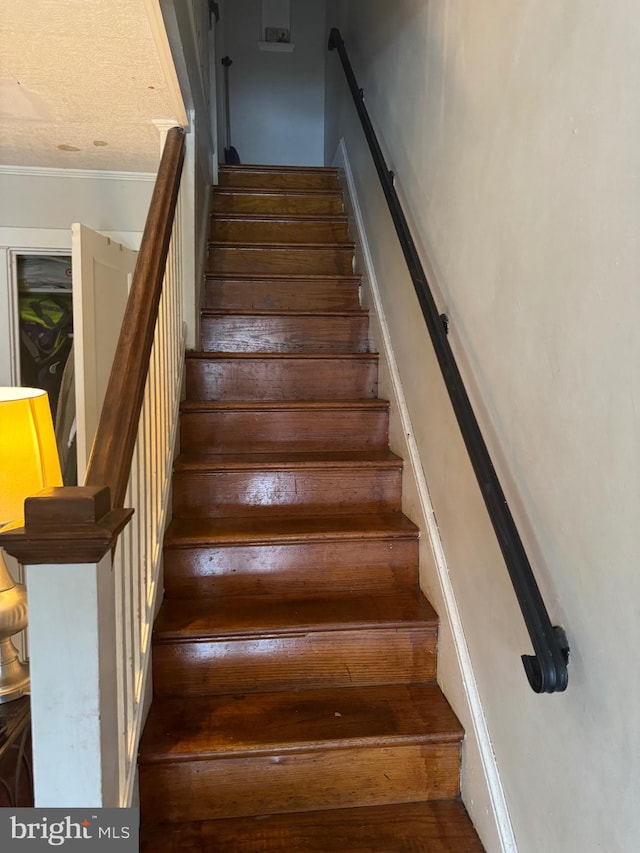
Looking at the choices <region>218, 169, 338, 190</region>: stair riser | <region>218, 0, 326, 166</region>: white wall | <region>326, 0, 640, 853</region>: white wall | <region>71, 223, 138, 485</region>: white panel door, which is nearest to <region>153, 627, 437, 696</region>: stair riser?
<region>326, 0, 640, 853</region>: white wall

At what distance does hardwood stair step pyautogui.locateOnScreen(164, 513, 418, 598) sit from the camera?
1.68 metres

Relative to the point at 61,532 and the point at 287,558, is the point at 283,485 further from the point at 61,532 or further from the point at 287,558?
the point at 61,532

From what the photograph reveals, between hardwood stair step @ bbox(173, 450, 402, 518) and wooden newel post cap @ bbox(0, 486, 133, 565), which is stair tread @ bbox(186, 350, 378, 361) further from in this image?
wooden newel post cap @ bbox(0, 486, 133, 565)

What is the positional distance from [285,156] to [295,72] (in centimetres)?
68

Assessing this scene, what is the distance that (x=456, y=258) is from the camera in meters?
1.48

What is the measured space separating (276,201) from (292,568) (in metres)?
2.42

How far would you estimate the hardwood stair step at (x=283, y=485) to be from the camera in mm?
1884

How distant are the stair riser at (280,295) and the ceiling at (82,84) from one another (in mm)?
649

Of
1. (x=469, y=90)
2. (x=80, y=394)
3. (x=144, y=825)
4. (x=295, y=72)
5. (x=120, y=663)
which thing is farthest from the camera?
(x=295, y=72)

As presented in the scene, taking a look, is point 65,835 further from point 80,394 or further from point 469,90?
point 469,90

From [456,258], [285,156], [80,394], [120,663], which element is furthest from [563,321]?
[285,156]

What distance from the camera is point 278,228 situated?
309 centimetres

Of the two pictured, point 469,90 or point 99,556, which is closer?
point 99,556

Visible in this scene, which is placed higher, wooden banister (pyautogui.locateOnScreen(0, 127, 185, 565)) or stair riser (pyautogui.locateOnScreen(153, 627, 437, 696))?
wooden banister (pyautogui.locateOnScreen(0, 127, 185, 565))
